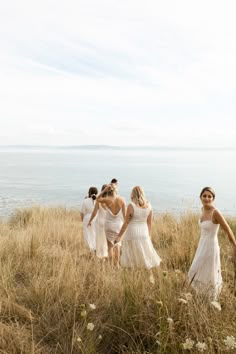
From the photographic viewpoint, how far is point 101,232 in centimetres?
852

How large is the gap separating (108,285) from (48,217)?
9.46 metres

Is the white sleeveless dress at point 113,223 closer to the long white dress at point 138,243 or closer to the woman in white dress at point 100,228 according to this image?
the woman in white dress at point 100,228

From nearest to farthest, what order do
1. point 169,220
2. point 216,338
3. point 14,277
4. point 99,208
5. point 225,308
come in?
point 216,338, point 225,308, point 14,277, point 99,208, point 169,220

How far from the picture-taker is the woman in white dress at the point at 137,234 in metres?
6.66

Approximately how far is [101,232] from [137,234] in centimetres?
193

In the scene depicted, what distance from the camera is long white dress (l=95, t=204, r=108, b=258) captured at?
330 inches

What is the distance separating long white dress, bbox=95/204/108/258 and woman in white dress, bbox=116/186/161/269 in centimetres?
163

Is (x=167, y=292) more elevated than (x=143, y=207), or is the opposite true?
(x=143, y=207)

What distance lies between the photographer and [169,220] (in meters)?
12.8

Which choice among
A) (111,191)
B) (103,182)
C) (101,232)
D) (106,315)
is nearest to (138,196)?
(111,191)

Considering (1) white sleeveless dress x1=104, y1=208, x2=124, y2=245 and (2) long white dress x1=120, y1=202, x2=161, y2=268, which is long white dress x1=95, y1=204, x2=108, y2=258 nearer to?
(1) white sleeveless dress x1=104, y1=208, x2=124, y2=245

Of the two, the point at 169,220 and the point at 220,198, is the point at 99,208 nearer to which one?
the point at 169,220

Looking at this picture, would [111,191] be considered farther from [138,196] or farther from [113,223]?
[138,196]

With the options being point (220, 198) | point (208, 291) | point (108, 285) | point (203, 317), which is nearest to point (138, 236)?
point (108, 285)
